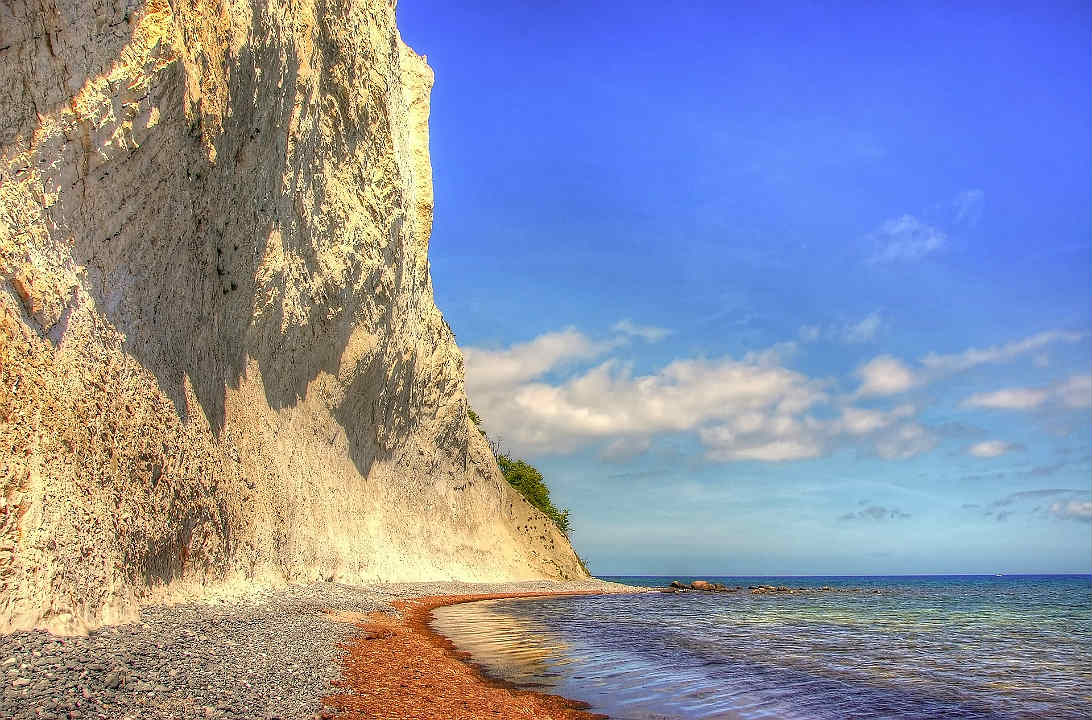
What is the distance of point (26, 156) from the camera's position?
9.55 meters

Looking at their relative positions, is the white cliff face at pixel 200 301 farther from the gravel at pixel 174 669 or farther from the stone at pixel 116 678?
the stone at pixel 116 678

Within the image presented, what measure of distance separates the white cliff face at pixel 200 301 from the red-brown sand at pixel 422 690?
3854 mm

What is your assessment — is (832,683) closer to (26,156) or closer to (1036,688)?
(1036,688)

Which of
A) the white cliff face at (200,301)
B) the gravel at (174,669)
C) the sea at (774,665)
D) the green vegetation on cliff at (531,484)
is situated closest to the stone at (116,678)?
the gravel at (174,669)

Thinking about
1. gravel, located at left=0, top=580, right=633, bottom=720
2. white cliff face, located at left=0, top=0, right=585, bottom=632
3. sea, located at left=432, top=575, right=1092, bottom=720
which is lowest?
sea, located at left=432, top=575, right=1092, bottom=720

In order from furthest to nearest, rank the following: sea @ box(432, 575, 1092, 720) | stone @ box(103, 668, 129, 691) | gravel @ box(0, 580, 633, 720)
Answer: sea @ box(432, 575, 1092, 720)
stone @ box(103, 668, 129, 691)
gravel @ box(0, 580, 633, 720)

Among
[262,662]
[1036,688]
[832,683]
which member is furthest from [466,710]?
[1036,688]

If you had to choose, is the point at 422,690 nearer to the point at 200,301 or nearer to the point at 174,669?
the point at 174,669

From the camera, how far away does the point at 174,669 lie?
7504 millimetres

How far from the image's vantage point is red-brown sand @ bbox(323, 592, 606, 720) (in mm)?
7527

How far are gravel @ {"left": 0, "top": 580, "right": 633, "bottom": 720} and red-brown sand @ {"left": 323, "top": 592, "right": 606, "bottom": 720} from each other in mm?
363

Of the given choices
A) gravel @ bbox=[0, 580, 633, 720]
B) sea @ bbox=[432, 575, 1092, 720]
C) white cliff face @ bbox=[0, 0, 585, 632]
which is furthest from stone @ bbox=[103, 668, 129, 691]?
sea @ bbox=[432, 575, 1092, 720]

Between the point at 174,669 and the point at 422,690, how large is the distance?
9.79 feet

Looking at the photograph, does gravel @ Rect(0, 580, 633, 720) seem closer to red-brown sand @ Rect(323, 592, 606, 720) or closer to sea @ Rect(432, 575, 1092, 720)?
red-brown sand @ Rect(323, 592, 606, 720)
